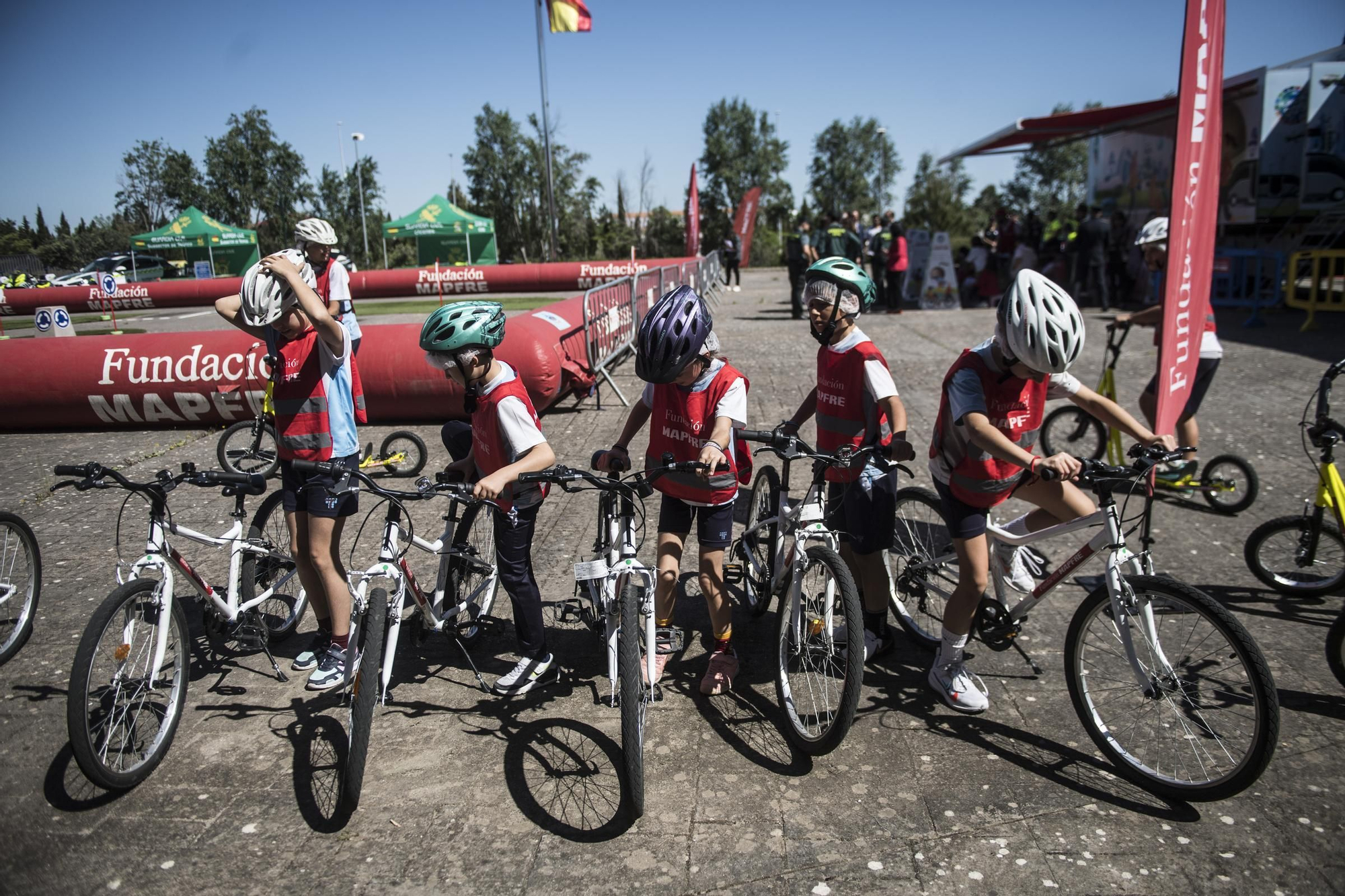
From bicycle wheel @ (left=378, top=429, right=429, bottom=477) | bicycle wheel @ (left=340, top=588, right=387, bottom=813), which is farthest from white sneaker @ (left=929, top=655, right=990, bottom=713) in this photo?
bicycle wheel @ (left=378, top=429, right=429, bottom=477)

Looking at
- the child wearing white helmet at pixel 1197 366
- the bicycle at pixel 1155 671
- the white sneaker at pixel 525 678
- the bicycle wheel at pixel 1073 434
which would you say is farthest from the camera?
the bicycle wheel at pixel 1073 434

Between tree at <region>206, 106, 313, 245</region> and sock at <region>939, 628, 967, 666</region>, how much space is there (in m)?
42.9

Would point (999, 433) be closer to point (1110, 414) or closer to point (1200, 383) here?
point (1110, 414)

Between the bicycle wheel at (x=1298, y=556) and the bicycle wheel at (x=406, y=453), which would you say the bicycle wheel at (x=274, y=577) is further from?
the bicycle wheel at (x=1298, y=556)

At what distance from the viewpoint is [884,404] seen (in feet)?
12.8

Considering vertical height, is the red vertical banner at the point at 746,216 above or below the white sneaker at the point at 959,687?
above

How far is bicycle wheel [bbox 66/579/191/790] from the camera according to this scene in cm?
321

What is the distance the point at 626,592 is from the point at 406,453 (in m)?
5.26

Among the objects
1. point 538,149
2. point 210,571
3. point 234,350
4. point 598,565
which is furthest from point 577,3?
point 538,149

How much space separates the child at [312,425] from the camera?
3.94 metres

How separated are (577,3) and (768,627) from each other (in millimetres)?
28063

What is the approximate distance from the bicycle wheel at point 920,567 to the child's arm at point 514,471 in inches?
75.7

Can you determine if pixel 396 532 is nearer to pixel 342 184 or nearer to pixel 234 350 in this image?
pixel 234 350

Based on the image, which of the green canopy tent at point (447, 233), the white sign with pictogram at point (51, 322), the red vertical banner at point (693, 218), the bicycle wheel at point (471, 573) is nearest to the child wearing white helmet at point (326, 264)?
the bicycle wheel at point (471, 573)
